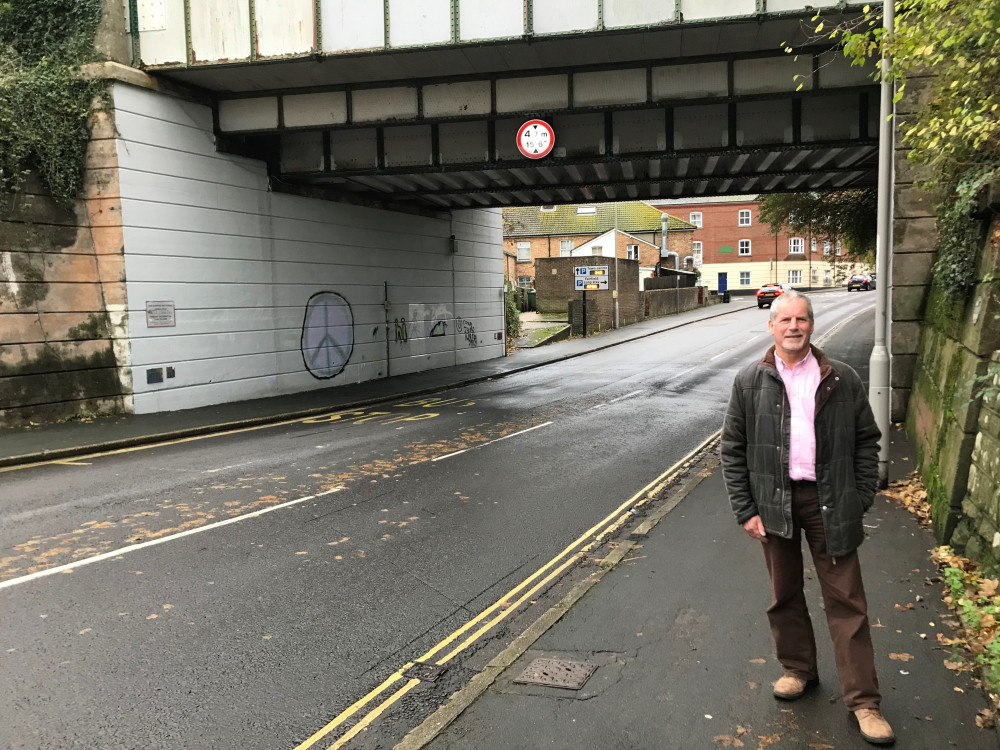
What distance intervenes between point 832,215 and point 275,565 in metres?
23.3

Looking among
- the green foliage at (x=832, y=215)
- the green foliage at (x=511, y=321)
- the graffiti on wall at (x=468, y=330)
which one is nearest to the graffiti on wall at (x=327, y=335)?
the graffiti on wall at (x=468, y=330)

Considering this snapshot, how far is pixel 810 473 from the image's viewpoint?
3.70m

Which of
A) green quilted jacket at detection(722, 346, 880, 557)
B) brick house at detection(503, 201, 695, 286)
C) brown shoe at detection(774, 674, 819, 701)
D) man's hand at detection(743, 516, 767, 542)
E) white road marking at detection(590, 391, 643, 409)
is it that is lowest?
white road marking at detection(590, 391, 643, 409)

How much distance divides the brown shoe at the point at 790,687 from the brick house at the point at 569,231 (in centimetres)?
5627

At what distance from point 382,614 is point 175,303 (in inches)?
469

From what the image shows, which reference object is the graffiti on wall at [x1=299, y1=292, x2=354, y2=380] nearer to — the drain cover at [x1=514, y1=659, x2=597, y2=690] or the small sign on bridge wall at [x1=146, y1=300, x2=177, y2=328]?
the small sign on bridge wall at [x1=146, y1=300, x2=177, y2=328]

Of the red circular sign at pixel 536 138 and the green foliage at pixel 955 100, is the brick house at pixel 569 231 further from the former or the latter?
the green foliage at pixel 955 100

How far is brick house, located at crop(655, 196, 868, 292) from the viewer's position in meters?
76.2

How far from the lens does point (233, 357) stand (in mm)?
16656

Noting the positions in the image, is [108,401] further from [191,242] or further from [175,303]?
[191,242]

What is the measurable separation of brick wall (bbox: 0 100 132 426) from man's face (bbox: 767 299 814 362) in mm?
13392

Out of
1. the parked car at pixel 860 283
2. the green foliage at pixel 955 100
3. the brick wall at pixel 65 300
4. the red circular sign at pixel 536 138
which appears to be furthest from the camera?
the parked car at pixel 860 283

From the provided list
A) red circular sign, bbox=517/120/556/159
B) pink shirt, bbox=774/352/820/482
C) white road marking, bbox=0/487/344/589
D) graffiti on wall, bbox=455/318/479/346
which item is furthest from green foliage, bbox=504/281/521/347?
pink shirt, bbox=774/352/820/482

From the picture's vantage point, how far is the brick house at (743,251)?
3002 inches
